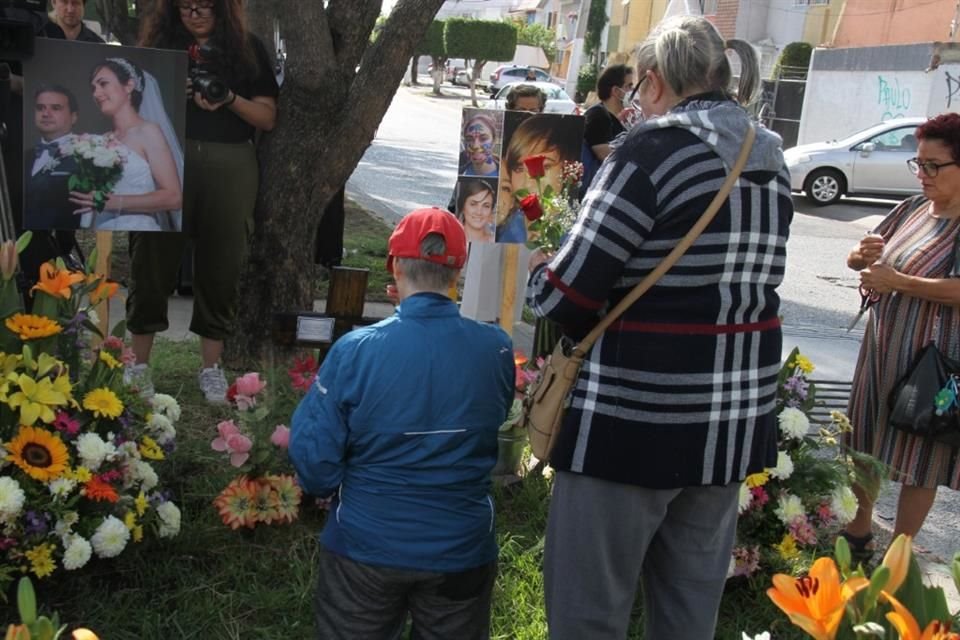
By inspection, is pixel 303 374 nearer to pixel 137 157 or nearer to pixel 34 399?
pixel 34 399

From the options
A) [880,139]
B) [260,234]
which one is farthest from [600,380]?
[880,139]

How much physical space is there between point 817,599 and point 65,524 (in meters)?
2.14

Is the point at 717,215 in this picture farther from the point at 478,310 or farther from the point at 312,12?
the point at 312,12

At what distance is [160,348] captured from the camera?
6062 mm

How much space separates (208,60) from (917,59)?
61.7 ft

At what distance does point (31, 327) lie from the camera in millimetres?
3047

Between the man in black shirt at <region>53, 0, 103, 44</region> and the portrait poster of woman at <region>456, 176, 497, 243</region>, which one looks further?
the man in black shirt at <region>53, 0, 103, 44</region>

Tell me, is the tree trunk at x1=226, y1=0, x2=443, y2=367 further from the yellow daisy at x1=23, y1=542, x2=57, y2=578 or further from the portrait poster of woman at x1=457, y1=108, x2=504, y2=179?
the yellow daisy at x1=23, y1=542, x2=57, y2=578

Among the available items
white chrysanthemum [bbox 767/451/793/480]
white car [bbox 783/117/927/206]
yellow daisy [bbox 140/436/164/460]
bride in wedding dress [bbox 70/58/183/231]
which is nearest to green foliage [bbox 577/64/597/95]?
white car [bbox 783/117/927/206]

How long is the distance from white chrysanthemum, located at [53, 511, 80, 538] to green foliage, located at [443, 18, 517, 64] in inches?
2112

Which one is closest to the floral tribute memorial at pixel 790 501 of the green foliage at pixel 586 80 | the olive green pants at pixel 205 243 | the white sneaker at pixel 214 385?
the white sneaker at pixel 214 385

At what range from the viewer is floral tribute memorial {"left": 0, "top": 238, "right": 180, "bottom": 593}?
2949 millimetres

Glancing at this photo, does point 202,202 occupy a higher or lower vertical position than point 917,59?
lower

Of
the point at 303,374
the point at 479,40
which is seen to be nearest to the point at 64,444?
the point at 303,374
